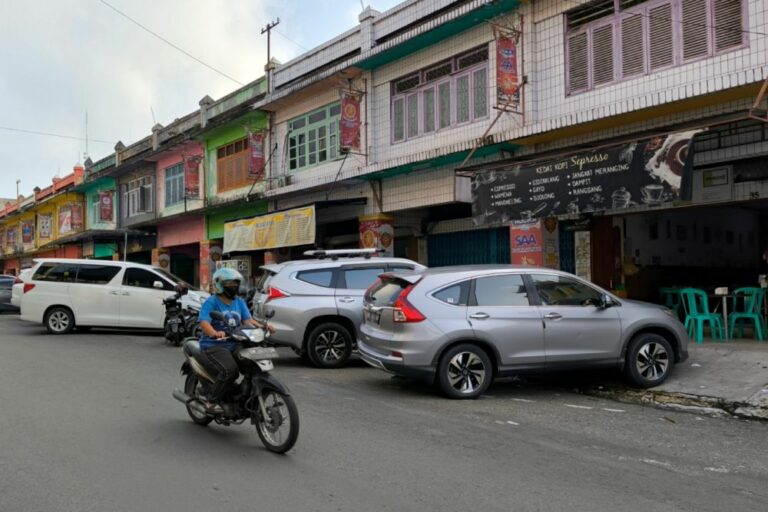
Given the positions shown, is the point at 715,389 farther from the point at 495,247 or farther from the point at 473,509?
the point at 495,247

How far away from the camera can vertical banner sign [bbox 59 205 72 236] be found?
3719cm

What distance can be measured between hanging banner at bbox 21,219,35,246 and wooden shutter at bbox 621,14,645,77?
42.6 m

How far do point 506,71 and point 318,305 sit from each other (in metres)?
5.99

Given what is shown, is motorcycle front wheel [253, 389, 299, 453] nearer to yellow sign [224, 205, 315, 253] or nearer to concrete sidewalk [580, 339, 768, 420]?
concrete sidewalk [580, 339, 768, 420]

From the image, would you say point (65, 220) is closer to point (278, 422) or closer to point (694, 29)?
point (694, 29)

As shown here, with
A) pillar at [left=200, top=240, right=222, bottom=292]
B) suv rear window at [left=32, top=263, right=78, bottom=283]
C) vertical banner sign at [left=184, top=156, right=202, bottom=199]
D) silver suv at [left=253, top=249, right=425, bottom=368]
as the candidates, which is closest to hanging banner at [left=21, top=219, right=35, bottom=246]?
vertical banner sign at [left=184, top=156, right=202, bottom=199]

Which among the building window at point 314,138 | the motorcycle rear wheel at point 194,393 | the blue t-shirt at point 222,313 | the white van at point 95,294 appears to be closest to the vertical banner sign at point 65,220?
the building window at point 314,138

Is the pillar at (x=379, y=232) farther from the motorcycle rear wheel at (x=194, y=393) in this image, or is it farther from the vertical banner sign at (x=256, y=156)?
the motorcycle rear wheel at (x=194, y=393)

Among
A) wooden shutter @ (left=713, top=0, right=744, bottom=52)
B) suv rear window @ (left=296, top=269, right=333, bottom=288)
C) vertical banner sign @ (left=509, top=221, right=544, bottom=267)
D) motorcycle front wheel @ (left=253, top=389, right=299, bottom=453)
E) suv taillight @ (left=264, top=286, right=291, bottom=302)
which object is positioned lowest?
motorcycle front wheel @ (left=253, top=389, right=299, bottom=453)

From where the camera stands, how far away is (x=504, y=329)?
818 centimetres

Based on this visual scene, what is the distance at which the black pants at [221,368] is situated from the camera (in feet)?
19.2

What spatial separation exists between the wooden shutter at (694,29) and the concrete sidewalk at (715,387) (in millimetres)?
4824

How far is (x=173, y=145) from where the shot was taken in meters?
26.6

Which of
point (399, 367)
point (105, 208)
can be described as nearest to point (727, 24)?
point (399, 367)
